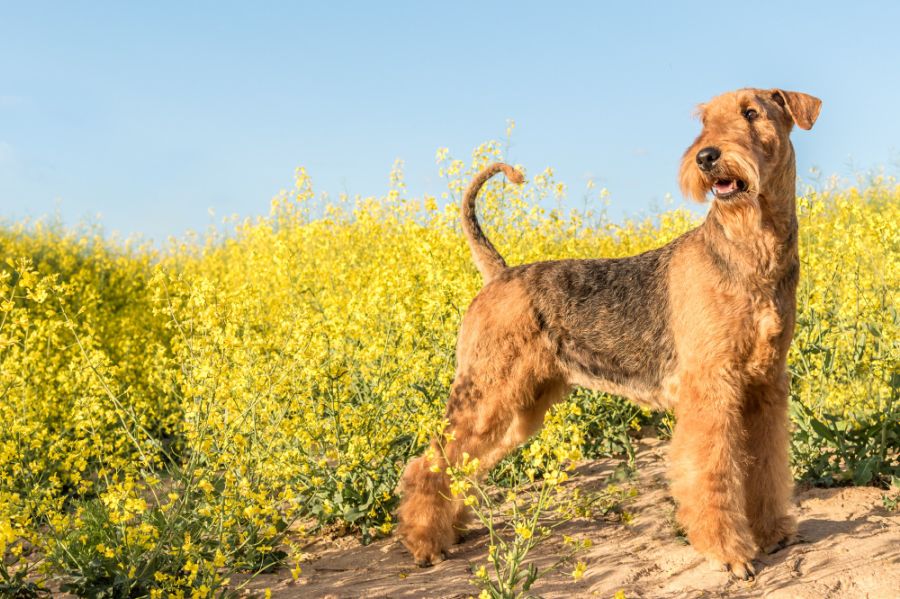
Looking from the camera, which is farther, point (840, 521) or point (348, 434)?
point (348, 434)

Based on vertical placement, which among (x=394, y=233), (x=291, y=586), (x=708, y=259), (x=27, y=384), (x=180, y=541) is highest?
(x=394, y=233)

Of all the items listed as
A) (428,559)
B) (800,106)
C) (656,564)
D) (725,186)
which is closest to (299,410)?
(428,559)

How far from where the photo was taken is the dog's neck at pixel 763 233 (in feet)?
12.3

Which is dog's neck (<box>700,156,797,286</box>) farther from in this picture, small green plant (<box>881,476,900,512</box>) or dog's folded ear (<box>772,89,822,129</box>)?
small green plant (<box>881,476,900,512</box>)

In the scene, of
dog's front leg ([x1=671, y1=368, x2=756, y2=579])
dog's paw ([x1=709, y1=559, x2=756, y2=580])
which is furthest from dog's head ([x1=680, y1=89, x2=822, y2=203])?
dog's paw ([x1=709, y1=559, x2=756, y2=580])

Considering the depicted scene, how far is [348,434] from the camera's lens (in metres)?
4.86

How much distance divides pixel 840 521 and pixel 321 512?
2961mm

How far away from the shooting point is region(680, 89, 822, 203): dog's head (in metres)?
3.50

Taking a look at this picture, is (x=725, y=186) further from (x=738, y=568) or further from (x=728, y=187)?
(x=738, y=568)

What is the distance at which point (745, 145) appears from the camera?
3549mm

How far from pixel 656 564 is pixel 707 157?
2050mm

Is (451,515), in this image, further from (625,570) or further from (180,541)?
(180,541)

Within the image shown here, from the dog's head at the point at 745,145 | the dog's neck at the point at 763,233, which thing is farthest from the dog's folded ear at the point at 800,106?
the dog's neck at the point at 763,233

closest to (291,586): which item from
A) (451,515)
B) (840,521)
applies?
(451,515)
